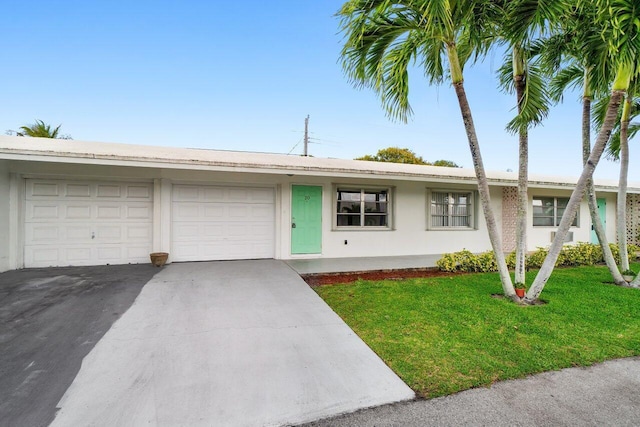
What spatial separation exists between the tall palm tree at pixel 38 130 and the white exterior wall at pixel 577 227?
23.4 m

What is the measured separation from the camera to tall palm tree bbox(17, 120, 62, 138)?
603 inches

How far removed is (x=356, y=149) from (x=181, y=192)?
1100 inches

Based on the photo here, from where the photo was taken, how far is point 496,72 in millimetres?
6789

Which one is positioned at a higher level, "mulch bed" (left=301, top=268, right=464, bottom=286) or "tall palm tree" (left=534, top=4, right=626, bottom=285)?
"tall palm tree" (left=534, top=4, right=626, bottom=285)

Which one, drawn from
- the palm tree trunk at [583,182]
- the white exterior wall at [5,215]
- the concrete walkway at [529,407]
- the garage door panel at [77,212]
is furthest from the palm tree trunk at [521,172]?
the white exterior wall at [5,215]

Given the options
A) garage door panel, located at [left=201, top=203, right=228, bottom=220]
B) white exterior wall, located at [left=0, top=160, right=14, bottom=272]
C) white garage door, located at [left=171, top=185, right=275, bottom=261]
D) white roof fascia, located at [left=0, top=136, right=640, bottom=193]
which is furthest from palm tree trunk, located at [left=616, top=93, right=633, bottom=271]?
white exterior wall, located at [left=0, top=160, right=14, bottom=272]

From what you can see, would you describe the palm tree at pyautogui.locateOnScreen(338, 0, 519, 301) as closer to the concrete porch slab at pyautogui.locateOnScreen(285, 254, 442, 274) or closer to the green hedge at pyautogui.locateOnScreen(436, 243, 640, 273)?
the green hedge at pyautogui.locateOnScreen(436, 243, 640, 273)

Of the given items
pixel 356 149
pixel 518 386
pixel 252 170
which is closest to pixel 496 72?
pixel 252 170

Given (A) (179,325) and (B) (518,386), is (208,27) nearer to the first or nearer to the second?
(A) (179,325)

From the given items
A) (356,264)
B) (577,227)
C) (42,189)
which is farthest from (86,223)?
(577,227)

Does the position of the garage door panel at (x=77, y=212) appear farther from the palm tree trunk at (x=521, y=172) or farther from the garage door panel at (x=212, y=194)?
the palm tree trunk at (x=521, y=172)

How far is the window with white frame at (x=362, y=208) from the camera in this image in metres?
9.12

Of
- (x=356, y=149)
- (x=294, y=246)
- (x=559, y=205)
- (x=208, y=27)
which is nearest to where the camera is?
(x=294, y=246)

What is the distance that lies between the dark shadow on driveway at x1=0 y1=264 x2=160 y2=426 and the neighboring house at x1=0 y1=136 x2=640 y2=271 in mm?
909
